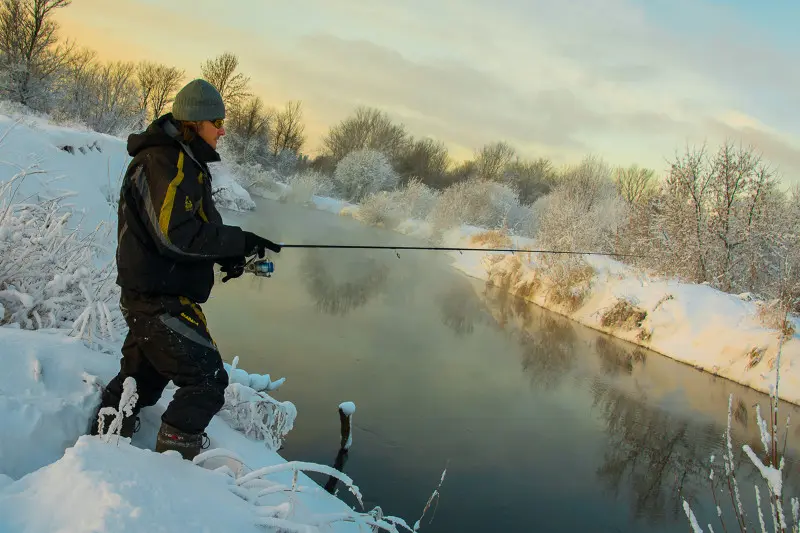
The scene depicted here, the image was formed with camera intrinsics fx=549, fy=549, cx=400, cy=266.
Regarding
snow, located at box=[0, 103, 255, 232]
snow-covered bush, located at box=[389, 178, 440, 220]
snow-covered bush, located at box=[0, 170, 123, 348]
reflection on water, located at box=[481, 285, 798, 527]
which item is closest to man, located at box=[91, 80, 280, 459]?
snow-covered bush, located at box=[0, 170, 123, 348]

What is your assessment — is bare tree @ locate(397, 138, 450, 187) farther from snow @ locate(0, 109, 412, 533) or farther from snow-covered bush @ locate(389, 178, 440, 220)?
snow @ locate(0, 109, 412, 533)

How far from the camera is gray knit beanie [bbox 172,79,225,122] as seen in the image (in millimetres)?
2334

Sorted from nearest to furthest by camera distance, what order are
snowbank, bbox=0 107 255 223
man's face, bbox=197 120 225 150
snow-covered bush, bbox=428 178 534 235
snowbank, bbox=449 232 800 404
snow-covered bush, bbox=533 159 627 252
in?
man's face, bbox=197 120 225 150 → snowbank, bbox=0 107 255 223 → snowbank, bbox=449 232 800 404 → snow-covered bush, bbox=533 159 627 252 → snow-covered bush, bbox=428 178 534 235

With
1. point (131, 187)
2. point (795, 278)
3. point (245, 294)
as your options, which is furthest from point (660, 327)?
point (131, 187)

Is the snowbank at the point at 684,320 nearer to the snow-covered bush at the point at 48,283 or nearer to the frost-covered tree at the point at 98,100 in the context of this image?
the snow-covered bush at the point at 48,283

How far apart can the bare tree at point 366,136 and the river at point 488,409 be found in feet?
151

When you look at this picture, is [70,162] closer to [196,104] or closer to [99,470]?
[196,104]

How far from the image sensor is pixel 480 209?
101 ft

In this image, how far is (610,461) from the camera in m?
6.36

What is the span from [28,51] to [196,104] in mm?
24816

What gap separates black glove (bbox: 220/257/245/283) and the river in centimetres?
269

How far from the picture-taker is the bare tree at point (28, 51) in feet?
66.3

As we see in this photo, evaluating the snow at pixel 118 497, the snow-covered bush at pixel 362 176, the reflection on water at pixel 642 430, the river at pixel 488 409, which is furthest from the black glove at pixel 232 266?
the snow-covered bush at pixel 362 176

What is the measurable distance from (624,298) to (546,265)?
9.77 ft
